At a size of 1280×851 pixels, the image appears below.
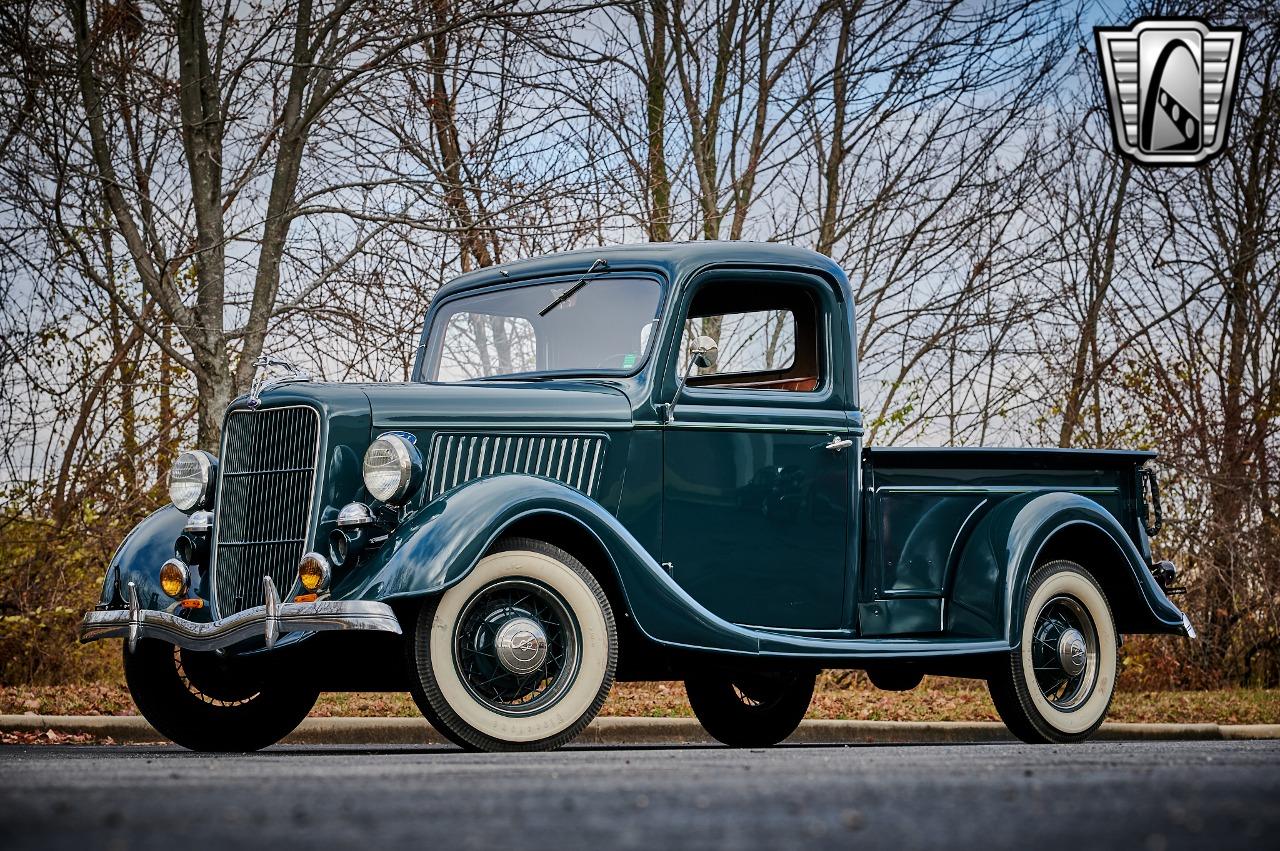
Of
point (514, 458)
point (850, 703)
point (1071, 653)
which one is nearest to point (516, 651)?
point (514, 458)

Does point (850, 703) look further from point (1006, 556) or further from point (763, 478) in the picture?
point (763, 478)

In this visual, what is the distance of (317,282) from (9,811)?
8.54 m

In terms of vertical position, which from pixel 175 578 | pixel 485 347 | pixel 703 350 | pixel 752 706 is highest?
pixel 485 347

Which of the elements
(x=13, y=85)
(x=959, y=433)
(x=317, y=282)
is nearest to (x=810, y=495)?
(x=317, y=282)

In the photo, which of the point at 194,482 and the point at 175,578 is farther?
the point at 194,482

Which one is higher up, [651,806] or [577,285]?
[577,285]

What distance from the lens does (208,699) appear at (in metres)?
7.38

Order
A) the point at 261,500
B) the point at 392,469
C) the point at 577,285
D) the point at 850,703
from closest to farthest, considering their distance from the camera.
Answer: the point at 392,469
the point at 261,500
the point at 577,285
the point at 850,703

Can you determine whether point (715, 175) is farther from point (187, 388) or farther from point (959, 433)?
point (187, 388)

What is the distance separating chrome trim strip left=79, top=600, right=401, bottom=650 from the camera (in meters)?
5.66

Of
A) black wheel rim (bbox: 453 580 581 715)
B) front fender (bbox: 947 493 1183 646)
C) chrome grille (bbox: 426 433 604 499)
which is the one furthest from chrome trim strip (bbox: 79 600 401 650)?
front fender (bbox: 947 493 1183 646)

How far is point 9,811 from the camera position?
10.6 ft

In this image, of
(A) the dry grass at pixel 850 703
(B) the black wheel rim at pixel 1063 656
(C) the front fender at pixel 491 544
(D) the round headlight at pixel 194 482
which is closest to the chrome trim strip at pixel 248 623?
(C) the front fender at pixel 491 544

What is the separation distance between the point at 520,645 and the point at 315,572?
844 mm
